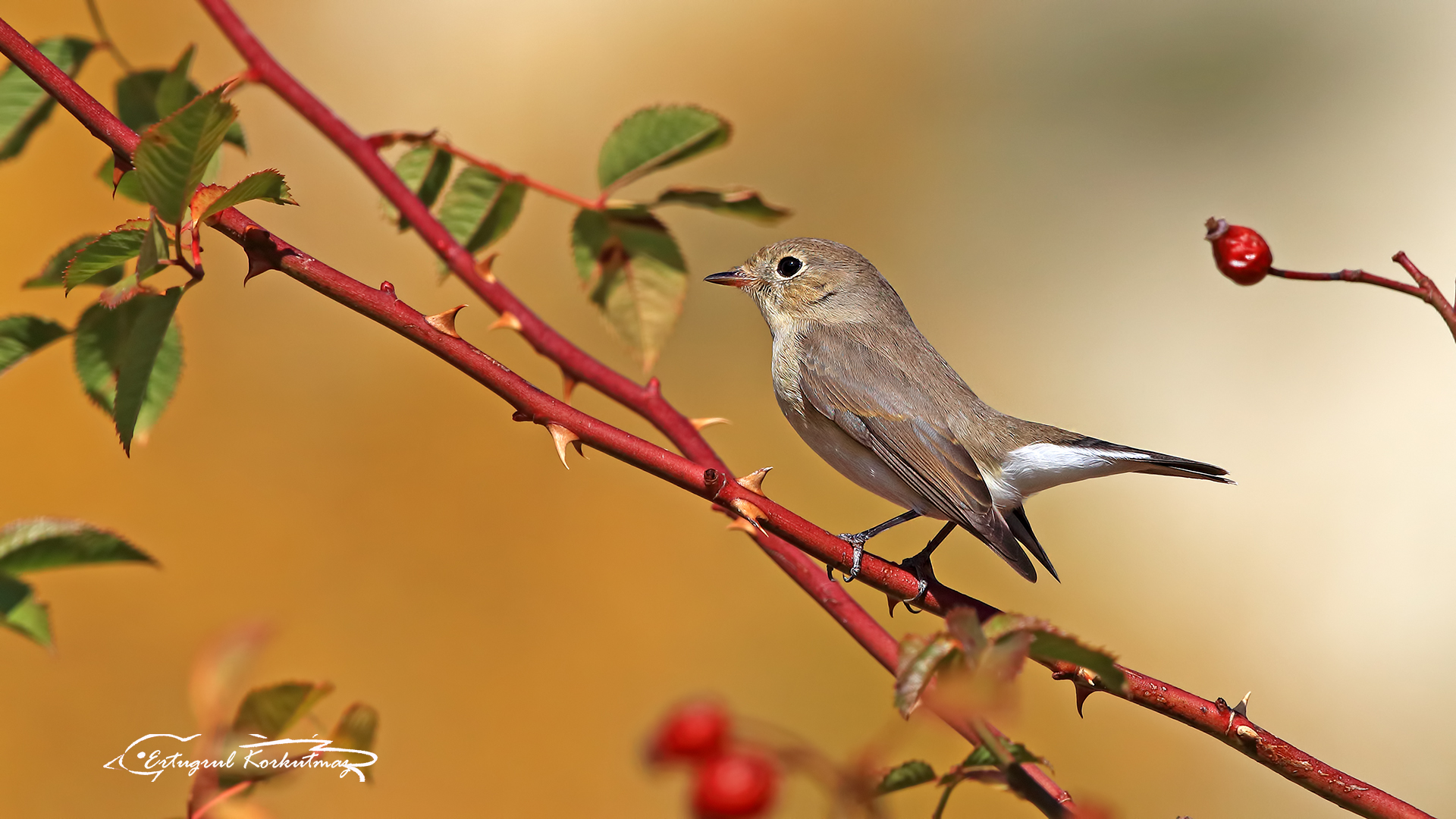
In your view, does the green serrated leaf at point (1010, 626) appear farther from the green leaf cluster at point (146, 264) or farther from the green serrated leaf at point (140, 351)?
the green serrated leaf at point (140, 351)

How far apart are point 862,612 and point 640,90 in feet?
21.5

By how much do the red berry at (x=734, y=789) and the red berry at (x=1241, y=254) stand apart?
1092mm

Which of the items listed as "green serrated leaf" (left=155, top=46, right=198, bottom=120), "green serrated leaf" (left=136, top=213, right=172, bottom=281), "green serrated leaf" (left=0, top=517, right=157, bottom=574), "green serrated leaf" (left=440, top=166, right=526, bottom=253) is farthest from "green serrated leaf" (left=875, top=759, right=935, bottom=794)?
"green serrated leaf" (left=155, top=46, right=198, bottom=120)

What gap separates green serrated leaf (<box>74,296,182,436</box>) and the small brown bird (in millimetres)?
1723

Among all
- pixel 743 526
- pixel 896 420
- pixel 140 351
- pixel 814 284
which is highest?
pixel 814 284

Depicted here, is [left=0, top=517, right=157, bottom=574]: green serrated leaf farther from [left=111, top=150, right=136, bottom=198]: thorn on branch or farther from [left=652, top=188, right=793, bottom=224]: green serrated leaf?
[left=652, top=188, right=793, bottom=224]: green serrated leaf

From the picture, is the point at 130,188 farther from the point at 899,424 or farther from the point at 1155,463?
the point at 1155,463

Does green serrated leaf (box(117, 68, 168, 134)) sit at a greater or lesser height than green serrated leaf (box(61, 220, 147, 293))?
greater

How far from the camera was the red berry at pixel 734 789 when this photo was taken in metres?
1.08

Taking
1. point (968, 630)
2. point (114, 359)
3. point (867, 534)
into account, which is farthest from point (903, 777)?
point (867, 534)

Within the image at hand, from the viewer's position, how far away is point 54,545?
3.50ft

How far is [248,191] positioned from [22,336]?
1.74 ft

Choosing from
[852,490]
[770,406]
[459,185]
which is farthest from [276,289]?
[459,185]

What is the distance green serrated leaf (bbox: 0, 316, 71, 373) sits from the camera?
1.59 metres
